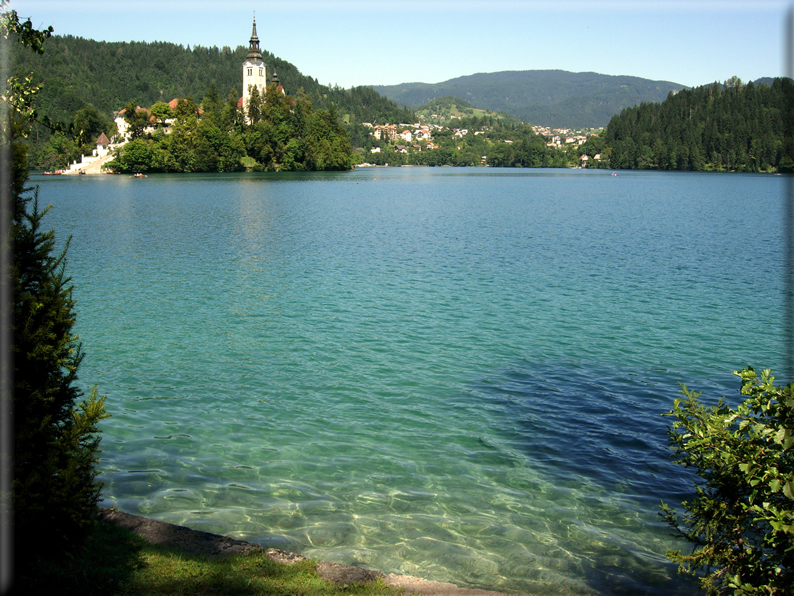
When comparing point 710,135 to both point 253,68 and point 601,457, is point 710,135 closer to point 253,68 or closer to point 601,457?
point 253,68

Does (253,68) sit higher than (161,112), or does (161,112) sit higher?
(253,68)

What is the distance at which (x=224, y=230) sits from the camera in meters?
40.0

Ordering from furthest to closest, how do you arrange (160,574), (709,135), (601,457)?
(709,135) → (601,457) → (160,574)

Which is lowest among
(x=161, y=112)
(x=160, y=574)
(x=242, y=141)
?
(x=160, y=574)

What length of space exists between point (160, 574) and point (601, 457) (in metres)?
7.17

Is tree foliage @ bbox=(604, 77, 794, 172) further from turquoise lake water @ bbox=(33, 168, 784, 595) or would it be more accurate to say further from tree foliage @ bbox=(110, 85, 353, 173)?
turquoise lake water @ bbox=(33, 168, 784, 595)

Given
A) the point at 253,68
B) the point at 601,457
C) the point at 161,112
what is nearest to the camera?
the point at 601,457

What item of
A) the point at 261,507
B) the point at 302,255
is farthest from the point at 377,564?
the point at 302,255

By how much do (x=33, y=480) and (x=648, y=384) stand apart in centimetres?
1213

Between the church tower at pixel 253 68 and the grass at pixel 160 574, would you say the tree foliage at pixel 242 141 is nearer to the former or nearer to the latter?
the church tower at pixel 253 68

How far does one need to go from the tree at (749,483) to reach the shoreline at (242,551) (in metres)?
2.23

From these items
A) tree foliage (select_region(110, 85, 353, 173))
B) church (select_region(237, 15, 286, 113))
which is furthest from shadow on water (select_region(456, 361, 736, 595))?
church (select_region(237, 15, 286, 113))

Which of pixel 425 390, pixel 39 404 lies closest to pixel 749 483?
pixel 39 404

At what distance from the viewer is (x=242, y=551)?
6.40 metres
